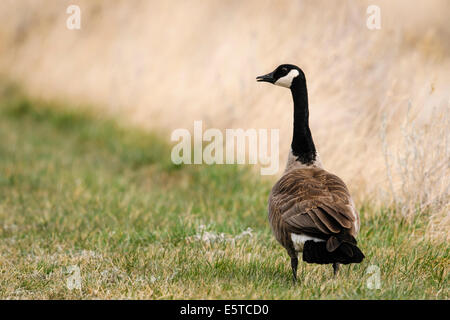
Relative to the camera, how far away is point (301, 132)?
5516 millimetres

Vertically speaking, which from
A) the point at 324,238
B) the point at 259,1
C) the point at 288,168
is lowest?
the point at 324,238

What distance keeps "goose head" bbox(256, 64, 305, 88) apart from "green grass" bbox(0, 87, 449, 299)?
1604 mm

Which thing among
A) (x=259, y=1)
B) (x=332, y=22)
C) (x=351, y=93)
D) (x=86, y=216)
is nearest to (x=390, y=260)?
(x=351, y=93)

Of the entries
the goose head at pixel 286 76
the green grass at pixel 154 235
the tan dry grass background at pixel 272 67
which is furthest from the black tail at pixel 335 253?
the tan dry grass background at pixel 272 67

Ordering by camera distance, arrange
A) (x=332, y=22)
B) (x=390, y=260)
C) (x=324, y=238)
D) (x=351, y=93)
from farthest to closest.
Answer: (x=332, y=22)
(x=351, y=93)
(x=390, y=260)
(x=324, y=238)

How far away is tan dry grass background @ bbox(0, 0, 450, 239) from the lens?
6.88m

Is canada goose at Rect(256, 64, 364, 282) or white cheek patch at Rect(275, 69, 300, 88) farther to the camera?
white cheek patch at Rect(275, 69, 300, 88)

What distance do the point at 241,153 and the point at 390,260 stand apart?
398 centimetres

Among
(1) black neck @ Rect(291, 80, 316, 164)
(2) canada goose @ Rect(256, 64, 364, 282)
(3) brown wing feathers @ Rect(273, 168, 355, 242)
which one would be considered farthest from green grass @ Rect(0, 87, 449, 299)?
(1) black neck @ Rect(291, 80, 316, 164)

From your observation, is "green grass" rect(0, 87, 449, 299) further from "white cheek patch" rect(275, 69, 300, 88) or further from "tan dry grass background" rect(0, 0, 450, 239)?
"white cheek patch" rect(275, 69, 300, 88)

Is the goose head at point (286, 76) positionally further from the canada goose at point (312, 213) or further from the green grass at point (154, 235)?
the green grass at point (154, 235)

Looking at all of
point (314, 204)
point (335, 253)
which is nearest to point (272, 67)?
point (314, 204)
